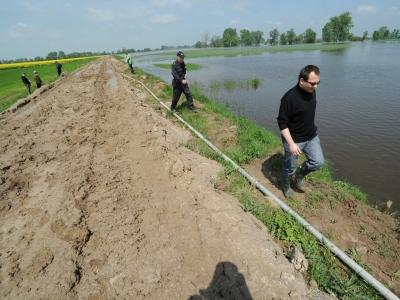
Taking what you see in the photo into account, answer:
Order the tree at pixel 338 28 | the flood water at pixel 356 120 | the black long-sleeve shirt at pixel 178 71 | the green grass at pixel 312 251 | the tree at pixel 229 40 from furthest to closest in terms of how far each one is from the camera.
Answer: the tree at pixel 229 40
the tree at pixel 338 28
the black long-sleeve shirt at pixel 178 71
the flood water at pixel 356 120
the green grass at pixel 312 251

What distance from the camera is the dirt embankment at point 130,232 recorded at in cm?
204

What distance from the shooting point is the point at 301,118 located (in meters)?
3.20

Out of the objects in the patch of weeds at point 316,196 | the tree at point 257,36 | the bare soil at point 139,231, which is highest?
the tree at point 257,36

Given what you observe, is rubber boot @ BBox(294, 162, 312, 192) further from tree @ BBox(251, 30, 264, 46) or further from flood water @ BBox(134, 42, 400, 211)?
tree @ BBox(251, 30, 264, 46)

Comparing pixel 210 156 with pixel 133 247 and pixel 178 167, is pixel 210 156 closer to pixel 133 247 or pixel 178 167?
pixel 178 167

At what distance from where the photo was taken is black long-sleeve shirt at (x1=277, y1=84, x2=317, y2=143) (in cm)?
309

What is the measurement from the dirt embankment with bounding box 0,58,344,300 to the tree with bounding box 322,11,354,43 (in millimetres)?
92559

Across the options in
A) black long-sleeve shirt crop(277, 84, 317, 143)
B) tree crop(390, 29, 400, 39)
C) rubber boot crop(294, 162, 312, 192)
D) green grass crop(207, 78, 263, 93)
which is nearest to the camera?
black long-sleeve shirt crop(277, 84, 317, 143)

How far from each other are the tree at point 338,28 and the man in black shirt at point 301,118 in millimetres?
91978

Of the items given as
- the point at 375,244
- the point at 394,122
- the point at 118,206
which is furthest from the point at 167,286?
the point at 394,122

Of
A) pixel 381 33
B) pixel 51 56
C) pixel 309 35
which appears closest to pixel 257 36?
pixel 309 35

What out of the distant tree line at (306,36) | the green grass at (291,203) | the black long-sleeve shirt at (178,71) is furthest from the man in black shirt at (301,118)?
the distant tree line at (306,36)

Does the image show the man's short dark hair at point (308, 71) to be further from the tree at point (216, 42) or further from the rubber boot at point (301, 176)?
the tree at point (216, 42)

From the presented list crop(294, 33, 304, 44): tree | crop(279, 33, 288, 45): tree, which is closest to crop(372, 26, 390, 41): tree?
crop(294, 33, 304, 44): tree
